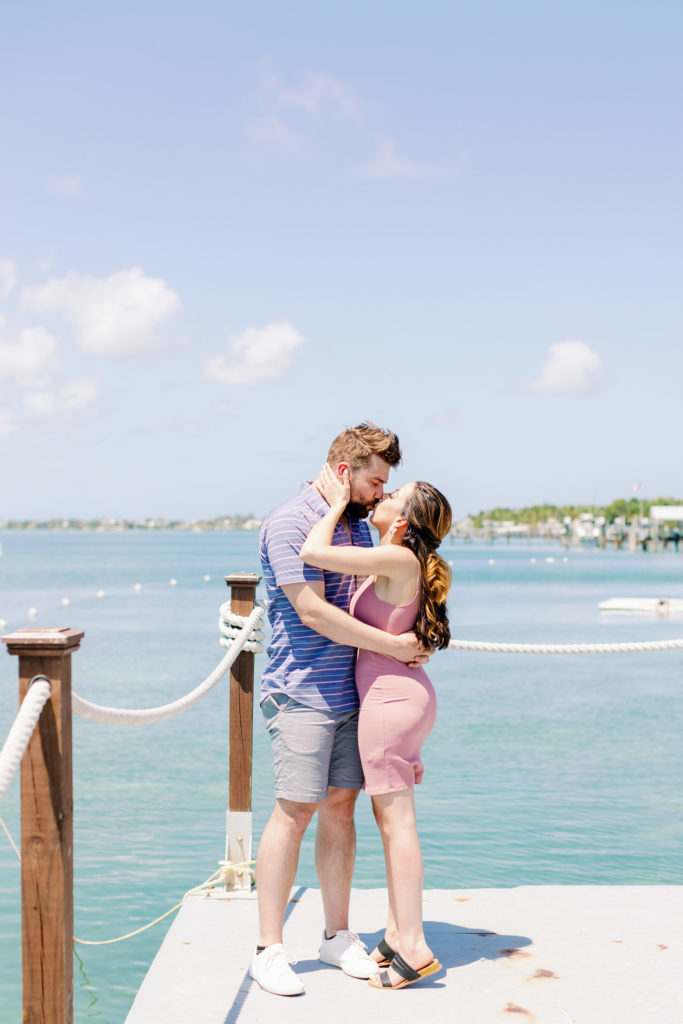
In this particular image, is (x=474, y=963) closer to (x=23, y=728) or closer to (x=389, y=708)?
(x=389, y=708)

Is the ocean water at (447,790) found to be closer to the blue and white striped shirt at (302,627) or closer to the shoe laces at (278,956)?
the shoe laces at (278,956)

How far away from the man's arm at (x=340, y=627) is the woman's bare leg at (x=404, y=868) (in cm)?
48

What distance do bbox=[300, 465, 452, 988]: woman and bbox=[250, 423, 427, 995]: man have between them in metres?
0.07

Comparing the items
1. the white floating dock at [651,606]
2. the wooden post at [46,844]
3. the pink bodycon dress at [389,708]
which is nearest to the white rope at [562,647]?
the pink bodycon dress at [389,708]

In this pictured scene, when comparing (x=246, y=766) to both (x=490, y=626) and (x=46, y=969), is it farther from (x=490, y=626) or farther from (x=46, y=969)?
(x=490, y=626)

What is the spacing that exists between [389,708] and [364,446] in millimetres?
875

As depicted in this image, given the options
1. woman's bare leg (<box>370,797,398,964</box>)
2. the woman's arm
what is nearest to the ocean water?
woman's bare leg (<box>370,797,398,964</box>)

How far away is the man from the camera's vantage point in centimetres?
314

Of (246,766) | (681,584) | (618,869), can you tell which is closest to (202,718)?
(618,869)

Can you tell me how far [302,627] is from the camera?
10.6 feet

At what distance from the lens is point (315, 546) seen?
3.07 metres

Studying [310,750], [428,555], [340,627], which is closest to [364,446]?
[428,555]

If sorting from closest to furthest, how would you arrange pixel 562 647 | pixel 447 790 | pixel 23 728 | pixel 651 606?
pixel 23 728
pixel 562 647
pixel 447 790
pixel 651 606

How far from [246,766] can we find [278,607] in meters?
1.31
